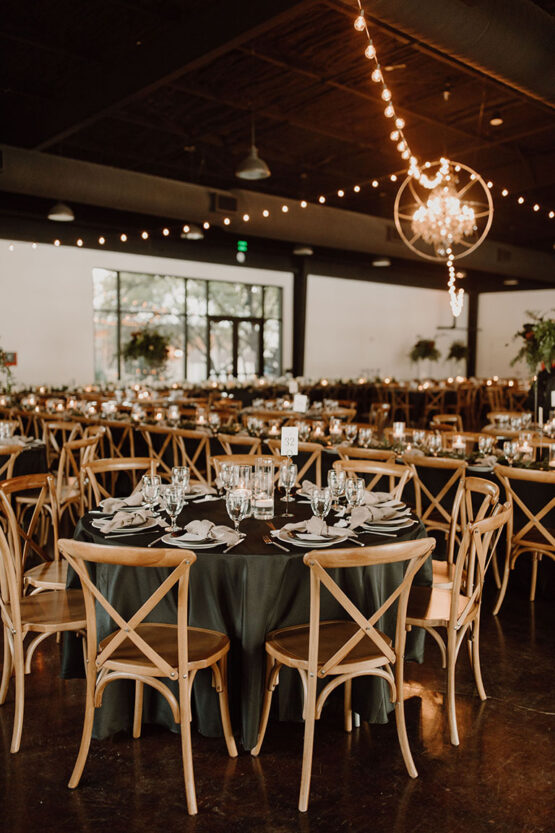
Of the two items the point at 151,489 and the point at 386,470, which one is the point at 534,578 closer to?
the point at 386,470

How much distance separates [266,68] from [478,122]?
3098 mm

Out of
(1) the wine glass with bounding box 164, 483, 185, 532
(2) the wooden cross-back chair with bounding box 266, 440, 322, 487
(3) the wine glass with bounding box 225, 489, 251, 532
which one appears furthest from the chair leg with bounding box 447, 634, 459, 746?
(2) the wooden cross-back chair with bounding box 266, 440, 322, 487

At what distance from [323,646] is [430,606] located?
617 millimetres

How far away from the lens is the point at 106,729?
267 centimetres

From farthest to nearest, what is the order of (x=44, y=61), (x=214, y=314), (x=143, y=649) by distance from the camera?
(x=214, y=314) < (x=44, y=61) < (x=143, y=649)

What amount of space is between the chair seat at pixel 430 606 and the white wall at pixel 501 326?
17.8m

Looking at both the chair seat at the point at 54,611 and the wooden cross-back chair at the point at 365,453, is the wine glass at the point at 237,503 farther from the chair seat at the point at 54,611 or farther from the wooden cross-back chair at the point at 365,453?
the wooden cross-back chair at the point at 365,453

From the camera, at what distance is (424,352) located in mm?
18828

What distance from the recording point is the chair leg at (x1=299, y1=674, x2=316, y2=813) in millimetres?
2322

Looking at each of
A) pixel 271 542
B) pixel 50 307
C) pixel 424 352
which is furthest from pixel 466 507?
pixel 424 352

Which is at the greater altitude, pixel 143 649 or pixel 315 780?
pixel 143 649

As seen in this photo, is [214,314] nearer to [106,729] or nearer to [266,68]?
[266,68]

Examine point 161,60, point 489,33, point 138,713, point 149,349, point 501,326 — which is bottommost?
point 138,713

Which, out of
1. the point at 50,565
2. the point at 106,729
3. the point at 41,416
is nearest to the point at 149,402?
the point at 41,416
